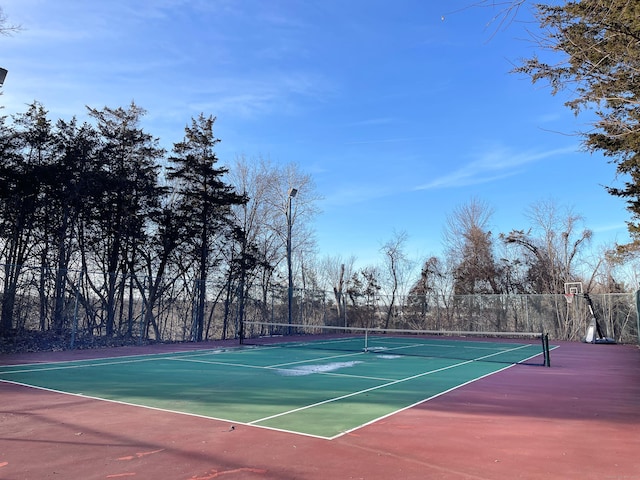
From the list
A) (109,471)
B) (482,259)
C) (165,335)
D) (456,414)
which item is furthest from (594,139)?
(482,259)

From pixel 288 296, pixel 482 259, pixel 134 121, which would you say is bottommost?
pixel 288 296

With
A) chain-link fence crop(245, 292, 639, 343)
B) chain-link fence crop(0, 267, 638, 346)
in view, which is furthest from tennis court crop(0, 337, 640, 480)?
chain-link fence crop(245, 292, 639, 343)

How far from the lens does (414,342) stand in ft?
70.0

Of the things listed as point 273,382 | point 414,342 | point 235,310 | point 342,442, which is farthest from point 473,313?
point 342,442

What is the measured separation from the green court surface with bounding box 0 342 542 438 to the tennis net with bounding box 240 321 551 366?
959 mm

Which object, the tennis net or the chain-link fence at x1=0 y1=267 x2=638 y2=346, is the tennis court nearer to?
the tennis net

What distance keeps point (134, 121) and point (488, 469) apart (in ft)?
71.0

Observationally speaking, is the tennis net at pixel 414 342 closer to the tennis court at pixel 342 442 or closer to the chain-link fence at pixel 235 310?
the chain-link fence at pixel 235 310

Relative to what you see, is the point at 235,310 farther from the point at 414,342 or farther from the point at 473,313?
the point at 473,313

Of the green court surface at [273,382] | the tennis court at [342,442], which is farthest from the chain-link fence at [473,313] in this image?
the tennis court at [342,442]

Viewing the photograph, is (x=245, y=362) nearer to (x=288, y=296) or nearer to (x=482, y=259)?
(x=288, y=296)

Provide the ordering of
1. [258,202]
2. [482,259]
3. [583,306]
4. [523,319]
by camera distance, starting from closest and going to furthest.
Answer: [583,306]
[523,319]
[258,202]
[482,259]

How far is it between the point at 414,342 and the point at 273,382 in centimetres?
1360

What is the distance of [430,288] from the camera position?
31.0m
